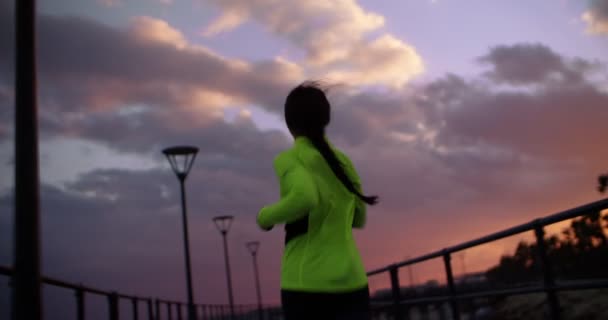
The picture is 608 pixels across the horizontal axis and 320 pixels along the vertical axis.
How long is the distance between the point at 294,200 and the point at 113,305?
21.4ft

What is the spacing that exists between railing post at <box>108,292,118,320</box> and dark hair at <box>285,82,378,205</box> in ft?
20.6

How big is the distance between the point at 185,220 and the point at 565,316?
11730 mm

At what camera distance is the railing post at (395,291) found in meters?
7.20

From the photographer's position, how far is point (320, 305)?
80.1 inches

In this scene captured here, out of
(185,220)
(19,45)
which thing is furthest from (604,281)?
(185,220)

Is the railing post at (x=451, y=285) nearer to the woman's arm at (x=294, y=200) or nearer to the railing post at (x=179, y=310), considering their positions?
the woman's arm at (x=294, y=200)

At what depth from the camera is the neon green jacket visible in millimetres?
1996

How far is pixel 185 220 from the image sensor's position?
1506 cm

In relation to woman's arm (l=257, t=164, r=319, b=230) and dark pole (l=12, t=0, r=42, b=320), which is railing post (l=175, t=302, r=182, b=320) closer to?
dark pole (l=12, t=0, r=42, b=320)

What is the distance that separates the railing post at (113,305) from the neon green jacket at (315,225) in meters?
6.27

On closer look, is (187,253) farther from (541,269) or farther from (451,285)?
(541,269)

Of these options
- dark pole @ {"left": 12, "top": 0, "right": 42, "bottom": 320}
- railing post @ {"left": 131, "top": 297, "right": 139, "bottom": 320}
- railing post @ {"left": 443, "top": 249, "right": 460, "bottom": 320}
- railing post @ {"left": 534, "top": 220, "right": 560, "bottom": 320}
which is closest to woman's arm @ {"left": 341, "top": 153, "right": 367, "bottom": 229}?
railing post @ {"left": 534, "top": 220, "right": 560, "bottom": 320}

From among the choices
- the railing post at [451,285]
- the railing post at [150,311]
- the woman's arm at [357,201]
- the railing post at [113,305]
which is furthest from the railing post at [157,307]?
the woman's arm at [357,201]

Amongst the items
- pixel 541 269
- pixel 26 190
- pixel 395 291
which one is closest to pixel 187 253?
pixel 395 291
